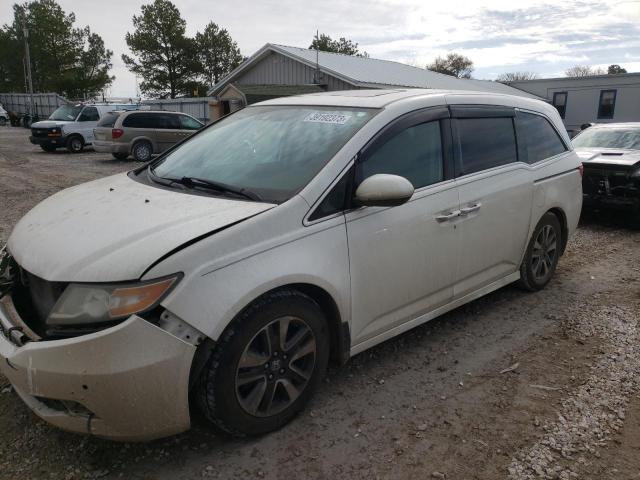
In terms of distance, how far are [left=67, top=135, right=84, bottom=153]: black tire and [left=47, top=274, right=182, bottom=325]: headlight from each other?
19.3 m

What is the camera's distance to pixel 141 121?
1658cm

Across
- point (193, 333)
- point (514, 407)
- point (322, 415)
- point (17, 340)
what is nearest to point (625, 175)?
point (514, 407)

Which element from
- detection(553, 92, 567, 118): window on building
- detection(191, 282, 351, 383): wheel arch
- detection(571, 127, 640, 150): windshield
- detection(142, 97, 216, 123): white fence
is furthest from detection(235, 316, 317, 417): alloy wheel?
detection(553, 92, 567, 118): window on building

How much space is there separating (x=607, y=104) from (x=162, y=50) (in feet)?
156

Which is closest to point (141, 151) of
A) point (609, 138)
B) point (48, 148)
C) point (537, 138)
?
point (48, 148)

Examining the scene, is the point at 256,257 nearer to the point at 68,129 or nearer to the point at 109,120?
the point at 109,120

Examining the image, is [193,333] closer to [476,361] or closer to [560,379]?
[476,361]

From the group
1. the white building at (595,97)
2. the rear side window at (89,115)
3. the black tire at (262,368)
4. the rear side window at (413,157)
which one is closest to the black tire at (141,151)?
the rear side window at (89,115)

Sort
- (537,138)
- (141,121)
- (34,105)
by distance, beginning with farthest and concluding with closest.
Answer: (34,105) < (141,121) < (537,138)

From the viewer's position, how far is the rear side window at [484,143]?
3662 millimetres

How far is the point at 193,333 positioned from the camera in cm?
225

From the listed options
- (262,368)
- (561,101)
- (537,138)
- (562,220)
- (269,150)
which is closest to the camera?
(262,368)

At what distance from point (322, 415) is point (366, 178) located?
1372 millimetres

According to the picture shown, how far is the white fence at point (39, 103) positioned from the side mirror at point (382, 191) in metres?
38.8
